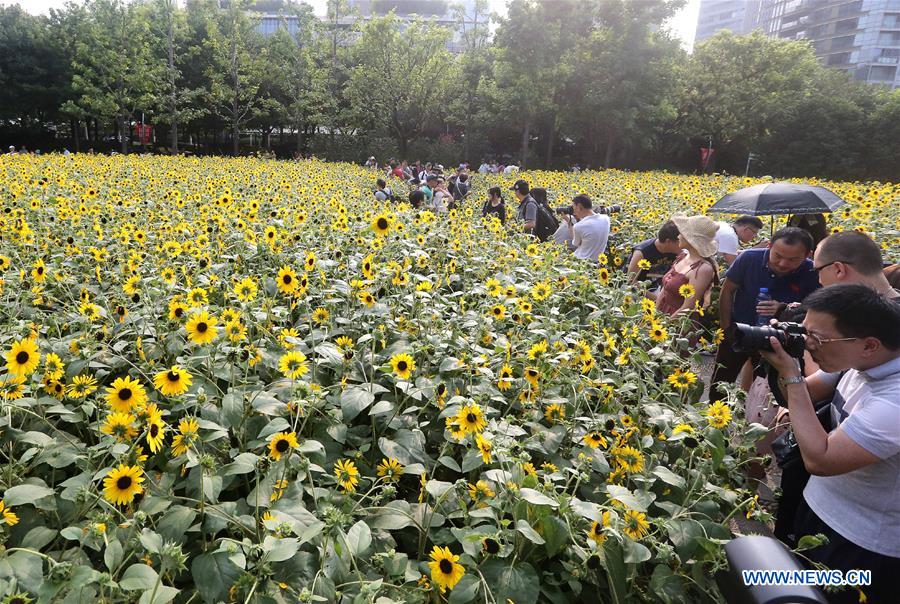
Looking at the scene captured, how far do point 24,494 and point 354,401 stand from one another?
36.1 inches

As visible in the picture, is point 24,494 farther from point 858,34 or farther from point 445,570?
point 858,34

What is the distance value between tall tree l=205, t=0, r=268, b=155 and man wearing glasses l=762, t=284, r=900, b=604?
29335 mm

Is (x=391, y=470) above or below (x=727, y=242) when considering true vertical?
below

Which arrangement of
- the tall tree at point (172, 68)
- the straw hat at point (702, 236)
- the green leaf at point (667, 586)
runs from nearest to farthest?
the green leaf at point (667, 586), the straw hat at point (702, 236), the tall tree at point (172, 68)

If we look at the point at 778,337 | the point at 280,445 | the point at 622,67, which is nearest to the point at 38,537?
the point at 280,445

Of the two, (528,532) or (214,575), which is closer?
(214,575)

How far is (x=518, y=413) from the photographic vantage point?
2.32m

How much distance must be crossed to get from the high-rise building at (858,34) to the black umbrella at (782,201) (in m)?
77.5

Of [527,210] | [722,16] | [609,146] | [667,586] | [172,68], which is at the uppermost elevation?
[722,16]

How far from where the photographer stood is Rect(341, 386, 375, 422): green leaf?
189 centimetres

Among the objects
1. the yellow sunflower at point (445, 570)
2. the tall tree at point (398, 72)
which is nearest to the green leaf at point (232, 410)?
the yellow sunflower at point (445, 570)

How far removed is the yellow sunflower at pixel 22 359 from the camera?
67.9 inches

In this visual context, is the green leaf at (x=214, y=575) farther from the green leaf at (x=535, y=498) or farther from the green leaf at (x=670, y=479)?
the green leaf at (x=670, y=479)

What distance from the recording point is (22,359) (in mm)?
1781
